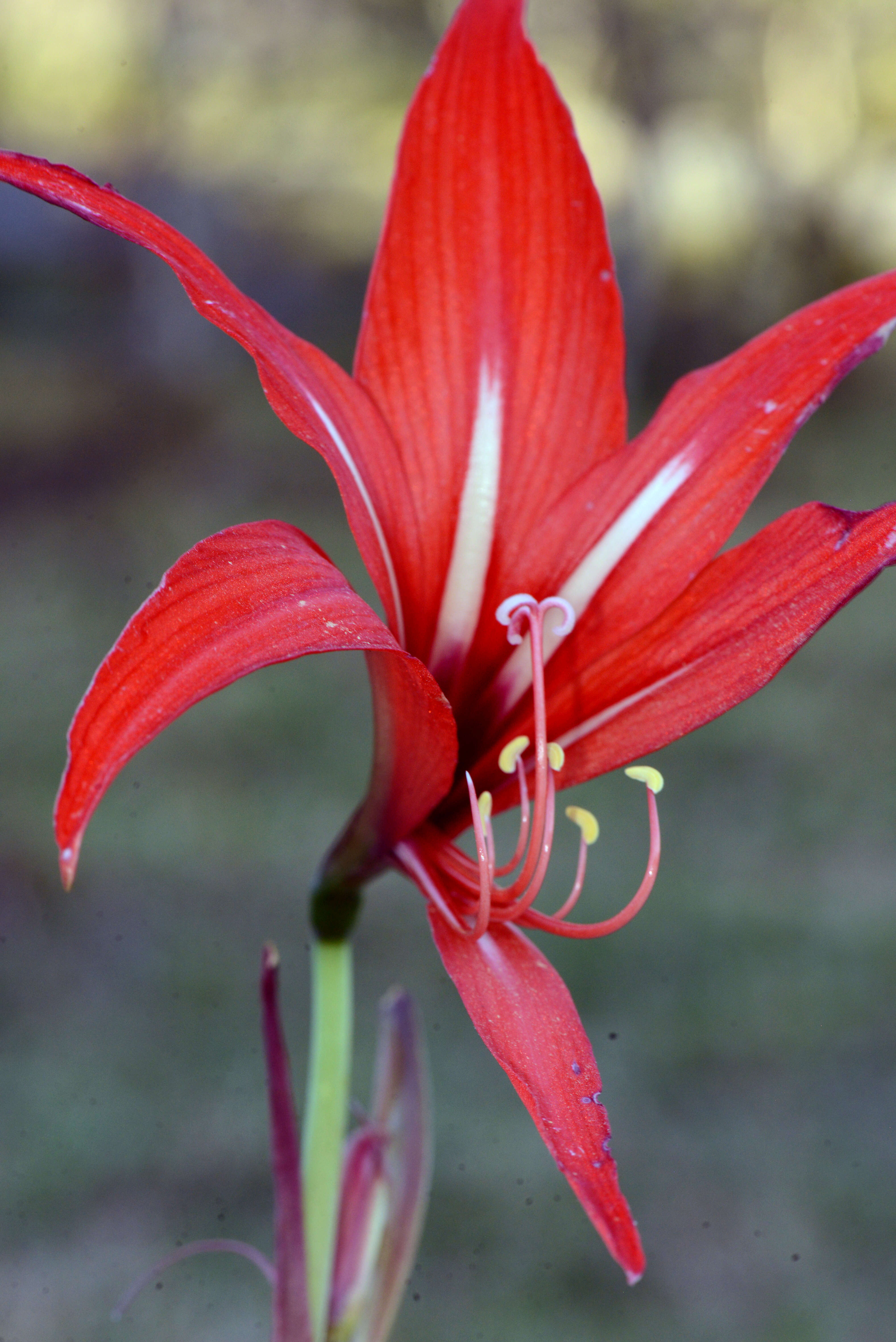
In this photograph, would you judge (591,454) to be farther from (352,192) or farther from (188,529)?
(352,192)

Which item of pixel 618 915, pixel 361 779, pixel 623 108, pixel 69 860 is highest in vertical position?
pixel 69 860

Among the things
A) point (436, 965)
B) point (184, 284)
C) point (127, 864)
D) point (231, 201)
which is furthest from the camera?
point (231, 201)

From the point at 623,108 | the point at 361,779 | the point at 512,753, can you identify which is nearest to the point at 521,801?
the point at 512,753

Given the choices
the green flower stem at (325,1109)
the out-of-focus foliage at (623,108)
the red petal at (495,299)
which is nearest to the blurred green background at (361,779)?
the out-of-focus foliage at (623,108)

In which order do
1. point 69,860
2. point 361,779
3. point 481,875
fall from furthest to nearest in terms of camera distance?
1. point 361,779
2. point 481,875
3. point 69,860

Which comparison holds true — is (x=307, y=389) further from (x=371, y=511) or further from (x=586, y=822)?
(x=586, y=822)

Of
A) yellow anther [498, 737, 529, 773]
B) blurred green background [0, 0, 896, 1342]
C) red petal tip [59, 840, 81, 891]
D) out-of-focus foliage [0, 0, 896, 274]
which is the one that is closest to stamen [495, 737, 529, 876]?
yellow anther [498, 737, 529, 773]

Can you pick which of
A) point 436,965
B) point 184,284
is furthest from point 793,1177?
point 184,284
